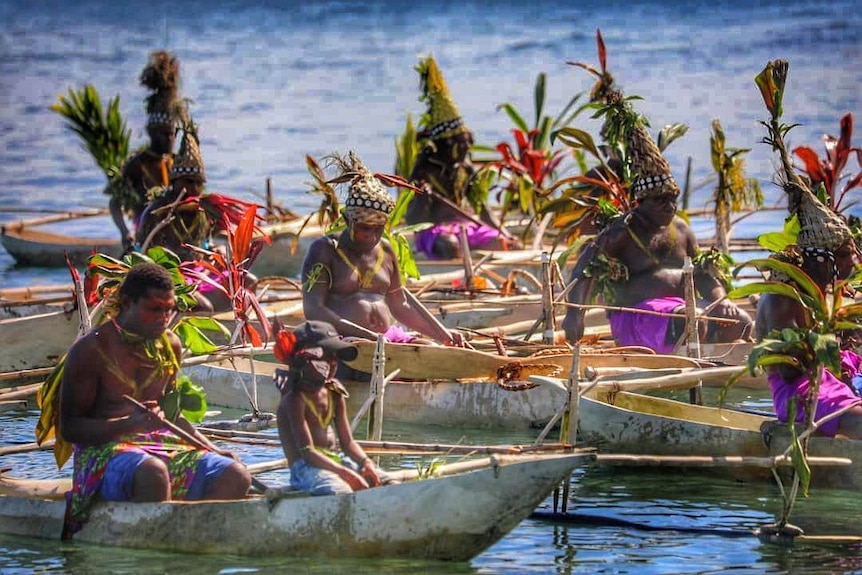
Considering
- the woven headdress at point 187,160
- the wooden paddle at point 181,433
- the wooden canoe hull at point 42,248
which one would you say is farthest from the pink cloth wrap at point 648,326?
the wooden canoe hull at point 42,248

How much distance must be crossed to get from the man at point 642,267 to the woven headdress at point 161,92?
444cm

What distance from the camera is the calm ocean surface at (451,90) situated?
6871mm

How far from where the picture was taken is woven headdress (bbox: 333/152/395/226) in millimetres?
8703

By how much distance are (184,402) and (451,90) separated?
23.9m

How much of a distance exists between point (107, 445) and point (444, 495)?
1.33 m

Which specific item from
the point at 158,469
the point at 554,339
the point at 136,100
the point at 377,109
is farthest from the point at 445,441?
the point at 136,100

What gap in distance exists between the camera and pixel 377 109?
29281mm

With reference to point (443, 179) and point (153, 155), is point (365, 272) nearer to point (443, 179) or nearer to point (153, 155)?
point (153, 155)

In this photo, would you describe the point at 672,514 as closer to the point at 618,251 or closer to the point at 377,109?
the point at 618,251

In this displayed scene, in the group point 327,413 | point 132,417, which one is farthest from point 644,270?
point 132,417

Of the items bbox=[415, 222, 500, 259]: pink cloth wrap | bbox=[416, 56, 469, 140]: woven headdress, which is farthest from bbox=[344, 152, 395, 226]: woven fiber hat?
bbox=[415, 222, 500, 259]: pink cloth wrap

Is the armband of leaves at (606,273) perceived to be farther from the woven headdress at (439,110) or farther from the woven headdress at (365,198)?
the woven headdress at (439,110)

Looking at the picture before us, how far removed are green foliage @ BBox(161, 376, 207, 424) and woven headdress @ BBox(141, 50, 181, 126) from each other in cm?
644

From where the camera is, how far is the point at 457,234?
13.6m
